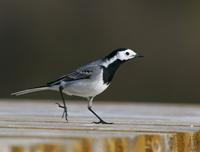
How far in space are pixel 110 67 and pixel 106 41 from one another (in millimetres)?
9732

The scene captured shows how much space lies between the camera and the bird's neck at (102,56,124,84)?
7.46 m

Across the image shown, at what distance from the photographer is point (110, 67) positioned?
25.1 ft

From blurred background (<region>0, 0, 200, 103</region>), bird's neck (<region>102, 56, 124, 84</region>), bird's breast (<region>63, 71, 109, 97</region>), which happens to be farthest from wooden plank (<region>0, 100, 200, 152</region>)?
blurred background (<region>0, 0, 200, 103</region>)

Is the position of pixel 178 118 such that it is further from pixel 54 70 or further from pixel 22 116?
pixel 54 70

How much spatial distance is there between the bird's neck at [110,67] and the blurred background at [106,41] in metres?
8.57

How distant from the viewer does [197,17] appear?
18.3 m

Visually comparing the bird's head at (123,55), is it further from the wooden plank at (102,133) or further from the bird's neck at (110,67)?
the wooden plank at (102,133)

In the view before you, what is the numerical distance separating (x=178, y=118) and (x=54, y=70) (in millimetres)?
10023

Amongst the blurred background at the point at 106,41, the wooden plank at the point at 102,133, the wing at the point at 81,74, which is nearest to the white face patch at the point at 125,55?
the wing at the point at 81,74

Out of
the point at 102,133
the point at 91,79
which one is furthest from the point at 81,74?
the point at 102,133

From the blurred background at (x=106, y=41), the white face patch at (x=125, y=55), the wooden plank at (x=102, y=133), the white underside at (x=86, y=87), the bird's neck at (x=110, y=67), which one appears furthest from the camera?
the blurred background at (x=106, y=41)

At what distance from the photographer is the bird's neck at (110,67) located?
7.46 meters

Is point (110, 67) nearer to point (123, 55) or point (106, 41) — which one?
point (123, 55)

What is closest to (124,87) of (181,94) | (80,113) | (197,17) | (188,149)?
(181,94)
